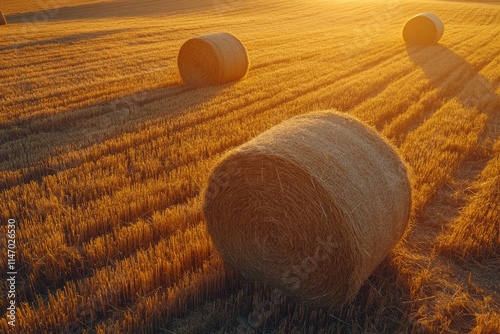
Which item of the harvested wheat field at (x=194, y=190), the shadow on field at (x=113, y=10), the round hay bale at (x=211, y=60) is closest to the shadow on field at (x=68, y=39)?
the harvested wheat field at (x=194, y=190)

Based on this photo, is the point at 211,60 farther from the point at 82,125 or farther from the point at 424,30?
the point at 424,30

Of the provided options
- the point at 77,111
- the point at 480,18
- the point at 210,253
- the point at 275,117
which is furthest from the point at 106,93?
the point at 480,18

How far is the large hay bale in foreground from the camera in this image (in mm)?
3758

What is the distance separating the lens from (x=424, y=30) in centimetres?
1919

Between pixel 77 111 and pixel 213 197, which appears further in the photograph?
pixel 77 111

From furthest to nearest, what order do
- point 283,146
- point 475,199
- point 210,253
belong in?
1. point 475,199
2. point 210,253
3. point 283,146

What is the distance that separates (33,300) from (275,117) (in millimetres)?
6259

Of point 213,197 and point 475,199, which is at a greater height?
point 213,197

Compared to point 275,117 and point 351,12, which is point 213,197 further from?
point 351,12

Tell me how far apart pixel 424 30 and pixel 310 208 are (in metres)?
18.2

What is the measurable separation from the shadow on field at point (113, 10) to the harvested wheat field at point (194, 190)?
19.1m

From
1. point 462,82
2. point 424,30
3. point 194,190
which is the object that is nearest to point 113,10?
point 424,30

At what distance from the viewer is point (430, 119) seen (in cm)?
903

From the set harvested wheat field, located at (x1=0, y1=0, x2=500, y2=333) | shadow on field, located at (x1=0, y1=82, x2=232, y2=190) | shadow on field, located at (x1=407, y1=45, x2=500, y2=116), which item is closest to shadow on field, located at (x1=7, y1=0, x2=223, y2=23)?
harvested wheat field, located at (x1=0, y1=0, x2=500, y2=333)
